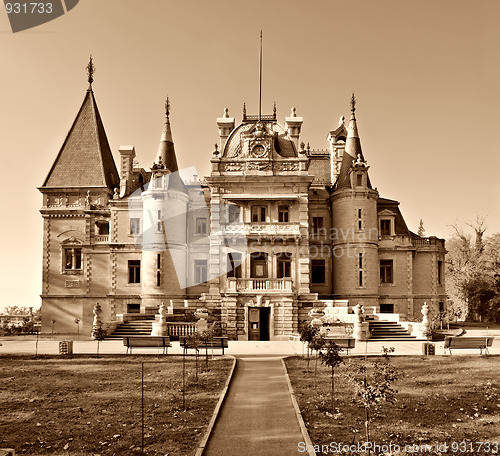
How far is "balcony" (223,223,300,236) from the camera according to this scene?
135 feet

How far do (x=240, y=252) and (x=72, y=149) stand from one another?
2129 cm

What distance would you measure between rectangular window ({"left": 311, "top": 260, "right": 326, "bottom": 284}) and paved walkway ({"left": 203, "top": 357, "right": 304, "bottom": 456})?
86.4ft

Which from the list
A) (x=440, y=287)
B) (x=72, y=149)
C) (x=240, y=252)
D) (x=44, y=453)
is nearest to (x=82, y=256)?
(x=72, y=149)

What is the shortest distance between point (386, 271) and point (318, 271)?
6.15m

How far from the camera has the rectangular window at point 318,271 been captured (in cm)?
4531

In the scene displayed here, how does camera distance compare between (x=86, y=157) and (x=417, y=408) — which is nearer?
(x=417, y=408)

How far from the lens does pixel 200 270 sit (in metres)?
44.9

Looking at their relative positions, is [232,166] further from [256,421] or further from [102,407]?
[256,421]

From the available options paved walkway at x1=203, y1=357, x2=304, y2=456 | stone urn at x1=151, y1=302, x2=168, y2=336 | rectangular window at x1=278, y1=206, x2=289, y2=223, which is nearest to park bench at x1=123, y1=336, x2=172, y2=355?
stone urn at x1=151, y1=302, x2=168, y2=336

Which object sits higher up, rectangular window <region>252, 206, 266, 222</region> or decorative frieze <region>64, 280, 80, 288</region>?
rectangular window <region>252, 206, 266, 222</region>

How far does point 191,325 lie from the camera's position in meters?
34.0

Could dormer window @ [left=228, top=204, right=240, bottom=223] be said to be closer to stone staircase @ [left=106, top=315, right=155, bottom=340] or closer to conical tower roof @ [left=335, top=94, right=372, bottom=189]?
conical tower roof @ [left=335, top=94, right=372, bottom=189]

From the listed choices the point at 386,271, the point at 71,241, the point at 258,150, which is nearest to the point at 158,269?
the point at 71,241

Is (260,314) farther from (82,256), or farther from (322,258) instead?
(82,256)
